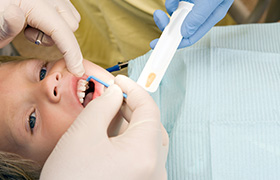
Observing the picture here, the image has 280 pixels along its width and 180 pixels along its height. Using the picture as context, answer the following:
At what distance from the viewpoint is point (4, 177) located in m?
1.01

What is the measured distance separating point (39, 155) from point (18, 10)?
54cm

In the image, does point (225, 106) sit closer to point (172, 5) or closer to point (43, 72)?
point (172, 5)

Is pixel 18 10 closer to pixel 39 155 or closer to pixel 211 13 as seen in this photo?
pixel 39 155

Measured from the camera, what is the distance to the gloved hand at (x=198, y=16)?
3.71ft

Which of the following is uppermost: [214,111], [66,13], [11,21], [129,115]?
[11,21]

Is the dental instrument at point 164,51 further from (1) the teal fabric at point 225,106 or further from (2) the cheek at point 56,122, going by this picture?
(2) the cheek at point 56,122

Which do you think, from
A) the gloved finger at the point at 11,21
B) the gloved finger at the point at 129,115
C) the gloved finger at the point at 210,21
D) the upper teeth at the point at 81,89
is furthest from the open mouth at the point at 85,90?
Answer: the gloved finger at the point at 210,21

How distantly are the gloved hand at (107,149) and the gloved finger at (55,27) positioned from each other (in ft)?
0.89

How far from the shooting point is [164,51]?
113 cm

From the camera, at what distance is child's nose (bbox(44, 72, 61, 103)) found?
108 cm

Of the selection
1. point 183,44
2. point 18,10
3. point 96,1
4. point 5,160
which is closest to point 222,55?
point 183,44

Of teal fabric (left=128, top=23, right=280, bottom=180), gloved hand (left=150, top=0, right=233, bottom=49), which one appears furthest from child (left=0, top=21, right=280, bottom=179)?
gloved hand (left=150, top=0, right=233, bottom=49)

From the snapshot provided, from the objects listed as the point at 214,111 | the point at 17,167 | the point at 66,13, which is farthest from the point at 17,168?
the point at 214,111

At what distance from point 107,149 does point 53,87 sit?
Result: 0.37 m
